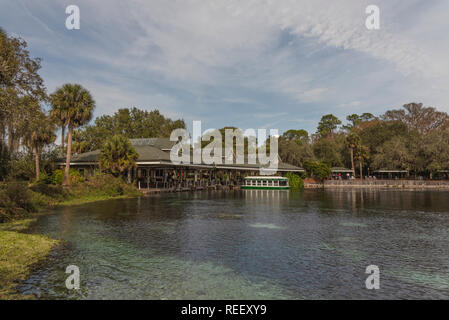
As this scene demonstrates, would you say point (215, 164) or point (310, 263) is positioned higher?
point (215, 164)

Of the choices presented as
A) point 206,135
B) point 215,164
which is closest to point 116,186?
point 215,164

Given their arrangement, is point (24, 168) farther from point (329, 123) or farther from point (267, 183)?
point (329, 123)

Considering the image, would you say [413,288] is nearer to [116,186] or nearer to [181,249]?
[181,249]

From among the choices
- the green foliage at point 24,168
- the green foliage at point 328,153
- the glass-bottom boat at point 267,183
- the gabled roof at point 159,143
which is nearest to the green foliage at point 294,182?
the glass-bottom boat at point 267,183

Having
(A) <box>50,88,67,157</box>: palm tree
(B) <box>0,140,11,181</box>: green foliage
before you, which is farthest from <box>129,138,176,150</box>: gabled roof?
(B) <box>0,140,11,181</box>: green foliage

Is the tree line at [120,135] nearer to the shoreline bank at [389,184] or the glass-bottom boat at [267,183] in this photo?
the shoreline bank at [389,184]

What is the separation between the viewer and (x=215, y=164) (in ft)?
172

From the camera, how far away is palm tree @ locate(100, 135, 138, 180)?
35.8 metres

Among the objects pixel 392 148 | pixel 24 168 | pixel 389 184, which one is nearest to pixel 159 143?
pixel 24 168

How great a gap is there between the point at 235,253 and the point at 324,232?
6.07m

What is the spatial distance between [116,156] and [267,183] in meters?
27.6

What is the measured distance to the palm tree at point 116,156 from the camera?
3584cm

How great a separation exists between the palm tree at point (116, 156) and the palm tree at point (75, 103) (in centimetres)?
392

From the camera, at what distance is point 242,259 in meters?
10.4
